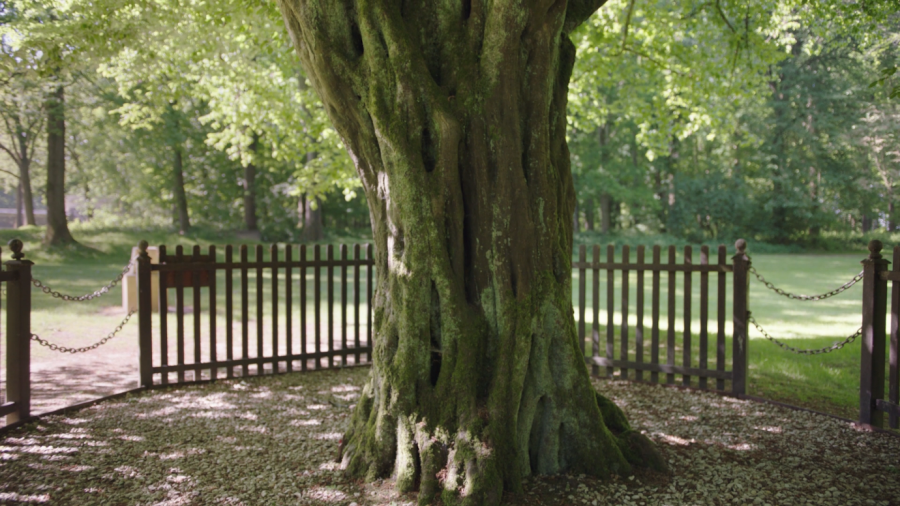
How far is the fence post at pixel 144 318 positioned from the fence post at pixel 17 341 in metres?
1.27

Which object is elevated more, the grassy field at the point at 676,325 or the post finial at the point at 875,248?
the post finial at the point at 875,248

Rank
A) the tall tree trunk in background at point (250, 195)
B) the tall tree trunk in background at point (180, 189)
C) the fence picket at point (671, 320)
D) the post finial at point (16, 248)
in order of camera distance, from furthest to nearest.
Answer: the tall tree trunk in background at point (250, 195) → the tall tree trunk in background at point (180, 189) → the fence picket at point (671, 320) → the post finial at point (16, 248)

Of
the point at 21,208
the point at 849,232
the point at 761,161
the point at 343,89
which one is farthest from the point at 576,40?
the point at 21,208

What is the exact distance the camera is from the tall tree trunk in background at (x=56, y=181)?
20.8 metres

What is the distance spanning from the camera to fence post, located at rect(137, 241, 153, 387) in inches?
259

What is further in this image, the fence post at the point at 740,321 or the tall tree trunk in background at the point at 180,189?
the tall tree trunk in background at the point at 180,189

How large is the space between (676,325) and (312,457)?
31.1 ft

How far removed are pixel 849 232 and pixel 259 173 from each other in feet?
99.5

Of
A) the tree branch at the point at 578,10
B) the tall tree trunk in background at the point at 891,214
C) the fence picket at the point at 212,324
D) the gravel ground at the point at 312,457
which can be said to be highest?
the tree branch at the point at 578,10

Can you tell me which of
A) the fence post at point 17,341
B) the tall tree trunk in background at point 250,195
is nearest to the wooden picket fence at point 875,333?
the fence post at point 17,341

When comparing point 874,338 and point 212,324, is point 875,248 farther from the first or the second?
point 212,324

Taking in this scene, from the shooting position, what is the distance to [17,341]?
17.5 feet

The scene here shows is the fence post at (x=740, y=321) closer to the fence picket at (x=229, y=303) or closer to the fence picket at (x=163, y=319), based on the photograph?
the fence picket at (x=229, y=303)

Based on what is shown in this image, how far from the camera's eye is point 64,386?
6707 mm
